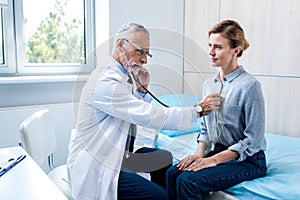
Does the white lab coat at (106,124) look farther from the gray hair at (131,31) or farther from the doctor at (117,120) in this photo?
the gray hair at (131,31)

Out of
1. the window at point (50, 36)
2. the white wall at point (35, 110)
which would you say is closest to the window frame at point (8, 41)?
the window at point (50, 36)

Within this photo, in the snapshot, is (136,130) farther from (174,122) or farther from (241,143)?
(241,143)

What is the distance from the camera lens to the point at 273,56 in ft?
6.95

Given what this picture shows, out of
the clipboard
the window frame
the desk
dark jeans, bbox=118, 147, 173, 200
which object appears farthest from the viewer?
Result: the window frame

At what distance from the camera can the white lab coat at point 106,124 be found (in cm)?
119

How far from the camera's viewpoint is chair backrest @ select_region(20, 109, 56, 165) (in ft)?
4.40

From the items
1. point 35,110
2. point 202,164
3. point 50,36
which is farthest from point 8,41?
point 202,164

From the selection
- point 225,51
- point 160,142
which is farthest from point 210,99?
point 160,142

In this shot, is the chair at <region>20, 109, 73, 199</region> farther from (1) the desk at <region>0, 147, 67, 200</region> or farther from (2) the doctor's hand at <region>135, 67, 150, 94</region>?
(2) the doctor's hand at <region>135, 67, 150, 94</region>

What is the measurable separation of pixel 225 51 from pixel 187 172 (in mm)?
602

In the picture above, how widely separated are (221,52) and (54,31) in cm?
160

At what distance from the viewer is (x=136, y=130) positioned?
52.3 inches

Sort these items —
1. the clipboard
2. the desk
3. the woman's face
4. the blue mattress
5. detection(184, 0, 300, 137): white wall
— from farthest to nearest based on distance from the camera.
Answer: detection(184, 0, 300, 137): white wall, the woman's face, the blue mattress, the clipboard, the desk

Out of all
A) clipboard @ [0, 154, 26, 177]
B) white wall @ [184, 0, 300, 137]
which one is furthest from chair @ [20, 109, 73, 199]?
white wall @ [184, 0, 300, 137]
